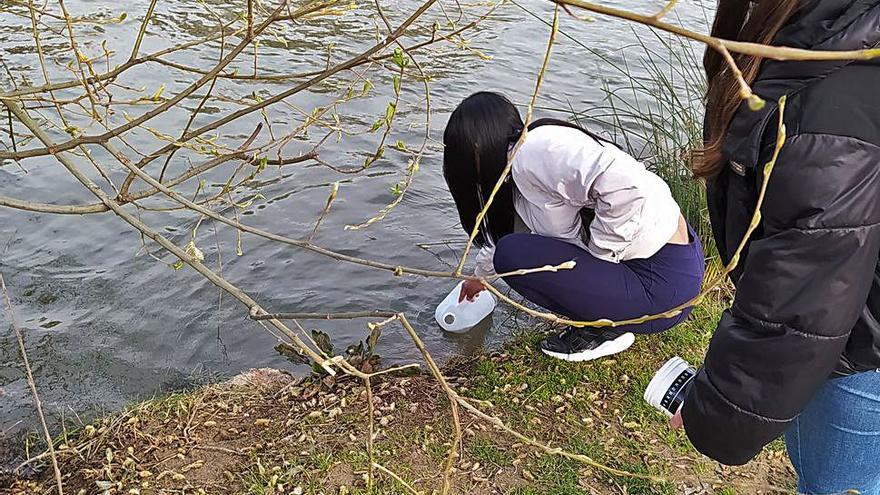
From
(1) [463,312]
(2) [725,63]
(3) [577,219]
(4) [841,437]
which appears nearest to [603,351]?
(3) [577,219]

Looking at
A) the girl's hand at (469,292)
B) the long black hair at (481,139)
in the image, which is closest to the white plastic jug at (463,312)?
the girl's hand at (469,292)

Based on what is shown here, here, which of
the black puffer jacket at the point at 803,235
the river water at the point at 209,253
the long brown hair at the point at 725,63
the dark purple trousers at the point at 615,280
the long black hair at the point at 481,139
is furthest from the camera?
the river water at the point at 209,253

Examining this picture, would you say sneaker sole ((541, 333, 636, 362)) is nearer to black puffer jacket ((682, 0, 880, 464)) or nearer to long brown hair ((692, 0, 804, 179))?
black puffer jacket ((682, 0, 880, 464))

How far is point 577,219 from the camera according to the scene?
3.25 meters

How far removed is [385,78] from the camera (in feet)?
22.9

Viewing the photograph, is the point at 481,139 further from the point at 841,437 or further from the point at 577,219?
the point at 841,437

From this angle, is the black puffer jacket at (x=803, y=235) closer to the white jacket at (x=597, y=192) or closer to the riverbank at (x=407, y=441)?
the riverbank at (x=407, y=441)

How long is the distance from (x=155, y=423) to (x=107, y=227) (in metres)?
2.14

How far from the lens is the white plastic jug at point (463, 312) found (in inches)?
159

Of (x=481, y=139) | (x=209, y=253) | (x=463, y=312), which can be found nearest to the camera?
(x=481, y=139)

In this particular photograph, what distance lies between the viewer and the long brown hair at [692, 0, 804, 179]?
160 centimetres

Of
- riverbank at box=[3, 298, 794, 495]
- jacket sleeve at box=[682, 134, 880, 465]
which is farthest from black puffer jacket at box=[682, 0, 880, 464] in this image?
riverbank at box=[3, 298, 794, 495]

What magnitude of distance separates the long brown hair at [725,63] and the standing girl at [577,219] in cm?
98

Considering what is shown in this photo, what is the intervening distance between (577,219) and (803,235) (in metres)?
1.69
